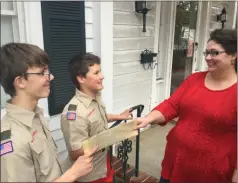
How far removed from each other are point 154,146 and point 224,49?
2.21 m

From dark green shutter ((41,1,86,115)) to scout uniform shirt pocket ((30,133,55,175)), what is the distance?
1.07m

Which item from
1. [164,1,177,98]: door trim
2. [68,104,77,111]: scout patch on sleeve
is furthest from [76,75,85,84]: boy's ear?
[164,1,177,98]: door trim

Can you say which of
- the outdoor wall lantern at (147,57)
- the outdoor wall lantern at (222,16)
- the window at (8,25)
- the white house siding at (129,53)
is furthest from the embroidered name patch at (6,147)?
the outdoor wall lantern at (222,16)

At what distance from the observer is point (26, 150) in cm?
87

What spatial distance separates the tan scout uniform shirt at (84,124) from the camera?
137 cm

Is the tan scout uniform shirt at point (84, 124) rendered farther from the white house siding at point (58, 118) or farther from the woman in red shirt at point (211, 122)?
the white house siding at point (58, 118)

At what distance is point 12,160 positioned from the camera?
83cm

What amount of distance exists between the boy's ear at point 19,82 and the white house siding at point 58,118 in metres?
1.18

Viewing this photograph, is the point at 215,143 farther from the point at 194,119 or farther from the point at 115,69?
the point at 115,69

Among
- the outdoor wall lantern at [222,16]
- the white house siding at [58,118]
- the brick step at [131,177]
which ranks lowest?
the brick step at [131,177]

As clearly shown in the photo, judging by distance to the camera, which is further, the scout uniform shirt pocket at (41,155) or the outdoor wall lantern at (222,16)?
the outdoor wall lantern at (222,16)

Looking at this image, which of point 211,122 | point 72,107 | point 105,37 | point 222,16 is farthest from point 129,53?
point 222,16

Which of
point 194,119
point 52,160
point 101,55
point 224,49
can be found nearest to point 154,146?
point 101,55

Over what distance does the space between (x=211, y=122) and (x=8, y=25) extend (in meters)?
1.55
